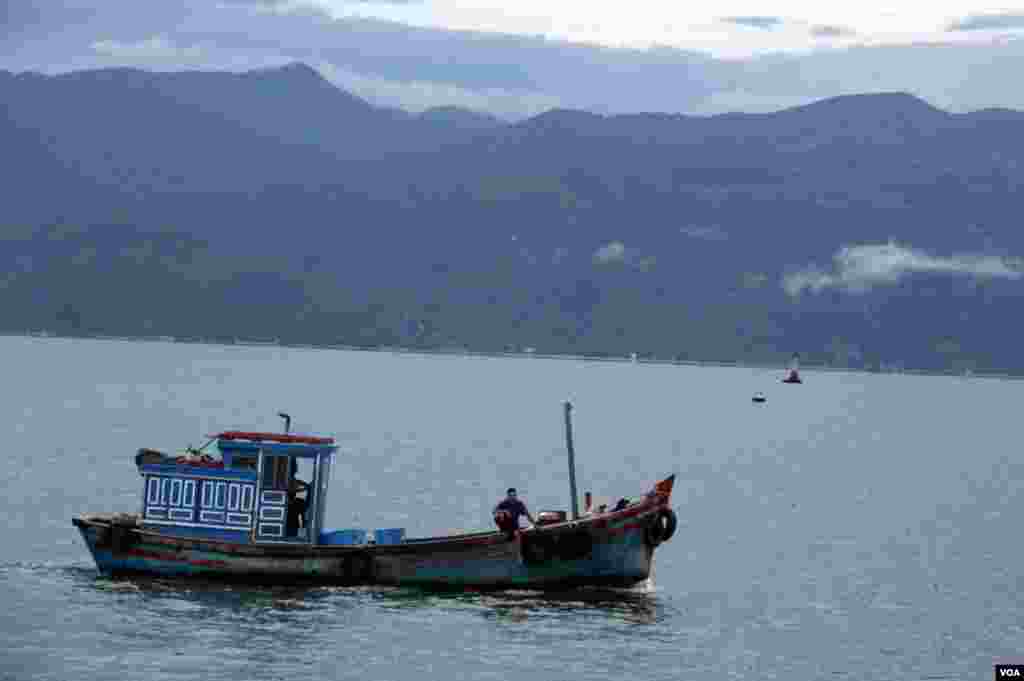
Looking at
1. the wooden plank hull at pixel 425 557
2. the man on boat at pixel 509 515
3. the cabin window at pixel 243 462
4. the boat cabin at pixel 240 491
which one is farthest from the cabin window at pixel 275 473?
the man on boat at pixel 509 515

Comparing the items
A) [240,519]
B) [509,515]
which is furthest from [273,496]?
[509,515]

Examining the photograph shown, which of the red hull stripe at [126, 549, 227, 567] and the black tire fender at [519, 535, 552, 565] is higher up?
the black tire fender at [519, 535, 552, 565]

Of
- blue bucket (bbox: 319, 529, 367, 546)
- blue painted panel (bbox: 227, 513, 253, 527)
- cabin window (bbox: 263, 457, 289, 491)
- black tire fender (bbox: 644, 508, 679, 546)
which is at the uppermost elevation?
cabin window (bbox: 263, 457, 289, 491)

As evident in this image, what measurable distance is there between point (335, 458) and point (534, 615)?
217 ft

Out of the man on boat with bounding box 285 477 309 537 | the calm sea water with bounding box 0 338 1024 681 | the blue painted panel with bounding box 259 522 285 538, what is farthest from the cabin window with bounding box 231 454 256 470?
the calm sea water with bounding box 0 338 1024 681

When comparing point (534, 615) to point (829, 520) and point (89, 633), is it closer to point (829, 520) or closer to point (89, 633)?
point (89, 633)

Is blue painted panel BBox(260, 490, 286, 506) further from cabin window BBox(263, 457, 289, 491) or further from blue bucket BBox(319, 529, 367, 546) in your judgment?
blue bucket BBox(319, 529, 367, 546)

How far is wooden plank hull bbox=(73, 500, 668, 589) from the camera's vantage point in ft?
160

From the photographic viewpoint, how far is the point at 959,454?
167m

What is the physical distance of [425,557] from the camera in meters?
49.1

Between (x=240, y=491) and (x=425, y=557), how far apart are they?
5.93 metres

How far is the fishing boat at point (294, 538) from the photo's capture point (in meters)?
48.9

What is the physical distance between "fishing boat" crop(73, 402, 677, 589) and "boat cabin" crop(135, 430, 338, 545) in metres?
0.03

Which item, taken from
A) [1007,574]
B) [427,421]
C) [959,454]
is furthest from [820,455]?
[1007,574]
